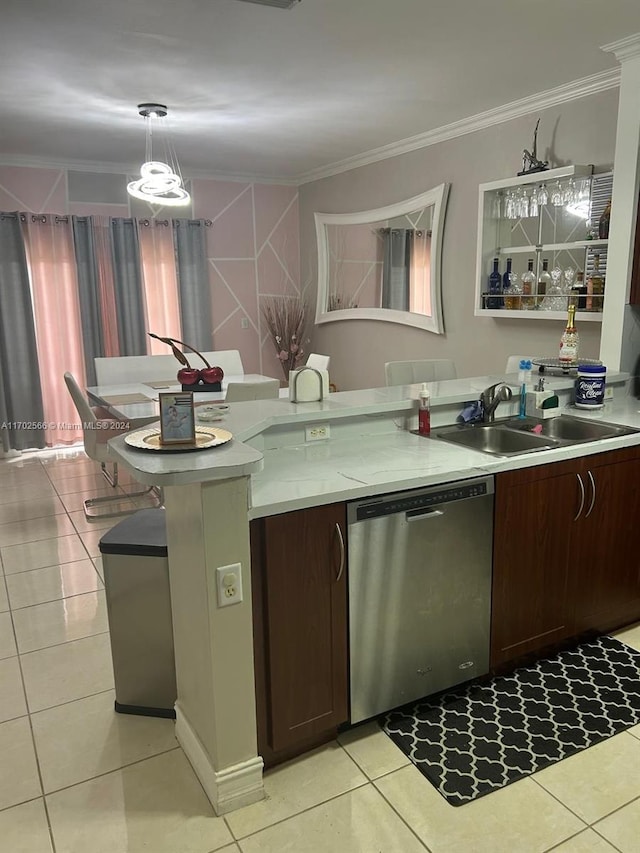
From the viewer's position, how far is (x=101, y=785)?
78.6 inches

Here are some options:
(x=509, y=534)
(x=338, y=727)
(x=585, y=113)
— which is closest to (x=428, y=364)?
(x=585, y=113)

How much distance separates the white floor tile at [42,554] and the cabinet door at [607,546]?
2632 millimetres

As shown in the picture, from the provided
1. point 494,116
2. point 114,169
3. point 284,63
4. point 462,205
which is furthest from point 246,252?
point 284,63

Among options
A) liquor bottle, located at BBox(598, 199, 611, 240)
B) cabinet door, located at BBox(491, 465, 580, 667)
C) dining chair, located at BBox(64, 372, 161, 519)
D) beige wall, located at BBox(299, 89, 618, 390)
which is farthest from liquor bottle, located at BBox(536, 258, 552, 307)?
dining chair, located at BBox(64, 372, 161, 519)

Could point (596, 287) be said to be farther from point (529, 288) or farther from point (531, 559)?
point (531, 559)

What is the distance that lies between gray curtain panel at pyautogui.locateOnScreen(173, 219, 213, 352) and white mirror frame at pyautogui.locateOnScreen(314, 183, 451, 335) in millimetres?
1146

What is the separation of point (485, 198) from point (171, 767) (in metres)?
3.71

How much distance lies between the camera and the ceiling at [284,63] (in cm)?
281

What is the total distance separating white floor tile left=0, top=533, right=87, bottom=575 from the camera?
3.62m

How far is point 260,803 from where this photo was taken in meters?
1.92

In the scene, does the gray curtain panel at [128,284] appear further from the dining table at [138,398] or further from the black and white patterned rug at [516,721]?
the black and white patterned rug at [516,721]

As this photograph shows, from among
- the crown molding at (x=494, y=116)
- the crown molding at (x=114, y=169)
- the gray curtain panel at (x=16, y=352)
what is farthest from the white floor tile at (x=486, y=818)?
the crown molding at (x=114, y=169)

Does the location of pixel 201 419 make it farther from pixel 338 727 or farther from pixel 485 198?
pixel 485 198

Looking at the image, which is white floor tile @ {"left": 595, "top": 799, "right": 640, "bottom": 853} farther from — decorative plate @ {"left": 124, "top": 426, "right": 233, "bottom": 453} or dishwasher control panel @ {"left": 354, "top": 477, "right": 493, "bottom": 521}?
decorative plate @ {"left": 124, "top": 426, "right": 233, "bottom": 453}
